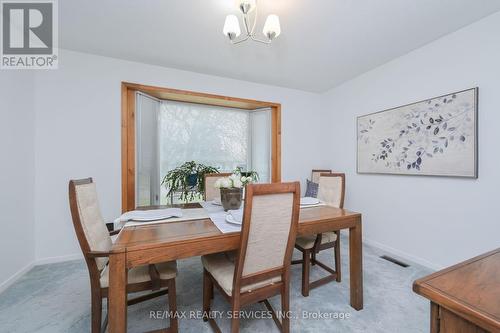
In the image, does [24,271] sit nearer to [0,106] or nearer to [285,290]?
[0,106]

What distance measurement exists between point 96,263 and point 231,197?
903 millimetres

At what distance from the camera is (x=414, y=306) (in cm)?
161

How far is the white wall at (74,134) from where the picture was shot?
7.37 feet

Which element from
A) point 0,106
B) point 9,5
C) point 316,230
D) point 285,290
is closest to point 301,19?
point 316,230

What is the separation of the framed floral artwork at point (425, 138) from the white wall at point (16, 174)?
399 cm

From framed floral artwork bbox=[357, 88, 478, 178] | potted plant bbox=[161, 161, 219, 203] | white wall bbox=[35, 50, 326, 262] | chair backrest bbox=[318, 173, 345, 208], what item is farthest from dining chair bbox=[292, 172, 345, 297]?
white wall bbox=[35, 50, 326, 262]

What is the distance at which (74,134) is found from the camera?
92.4 inches

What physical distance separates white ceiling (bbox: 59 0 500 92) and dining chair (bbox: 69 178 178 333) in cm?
158

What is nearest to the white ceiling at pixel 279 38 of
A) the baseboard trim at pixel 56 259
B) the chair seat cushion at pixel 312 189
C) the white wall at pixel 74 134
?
the white wall at pixel 74 134

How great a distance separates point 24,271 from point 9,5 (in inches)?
98.0

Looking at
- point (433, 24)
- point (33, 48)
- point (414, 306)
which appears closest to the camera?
point (414, 306)

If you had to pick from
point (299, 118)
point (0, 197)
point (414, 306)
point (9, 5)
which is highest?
point (9, 5)

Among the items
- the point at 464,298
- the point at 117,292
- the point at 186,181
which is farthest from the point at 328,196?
the point at 186,181

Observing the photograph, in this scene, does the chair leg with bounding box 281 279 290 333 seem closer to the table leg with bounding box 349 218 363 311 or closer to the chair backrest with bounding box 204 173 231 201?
the table leg with bounding box 349 218 363 311
